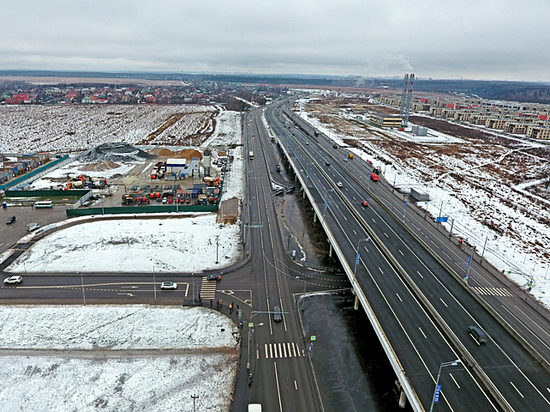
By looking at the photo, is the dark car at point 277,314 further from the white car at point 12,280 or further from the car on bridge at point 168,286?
the white car at point 12,280

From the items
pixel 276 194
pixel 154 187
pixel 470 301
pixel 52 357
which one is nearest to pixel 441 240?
pixel 470 301

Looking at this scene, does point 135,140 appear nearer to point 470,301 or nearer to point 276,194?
point 276,194

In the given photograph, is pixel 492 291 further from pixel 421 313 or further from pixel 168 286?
pixel 168 286

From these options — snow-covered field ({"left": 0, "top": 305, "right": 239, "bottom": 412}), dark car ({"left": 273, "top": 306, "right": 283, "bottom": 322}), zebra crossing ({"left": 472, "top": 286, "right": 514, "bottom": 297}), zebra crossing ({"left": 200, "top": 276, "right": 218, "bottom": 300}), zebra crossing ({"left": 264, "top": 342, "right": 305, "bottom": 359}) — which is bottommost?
snow-covered field ({"left": 0, "top": 305, "right": 239, "bottom": 412})

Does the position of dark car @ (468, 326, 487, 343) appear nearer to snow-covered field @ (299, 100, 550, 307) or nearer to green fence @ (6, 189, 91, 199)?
snow-covered field @ (299, 100, 550, 307)

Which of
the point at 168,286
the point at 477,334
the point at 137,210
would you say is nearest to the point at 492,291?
the point at 477,334

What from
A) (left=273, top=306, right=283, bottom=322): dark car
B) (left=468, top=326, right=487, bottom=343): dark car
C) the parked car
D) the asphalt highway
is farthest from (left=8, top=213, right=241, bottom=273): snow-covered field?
(left=468, top=326, right=487, bottom=343): dark car

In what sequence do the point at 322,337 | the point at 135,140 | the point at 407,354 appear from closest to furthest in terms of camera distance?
the point at 407,354 < the point at 322,337 < the point at 135,140
